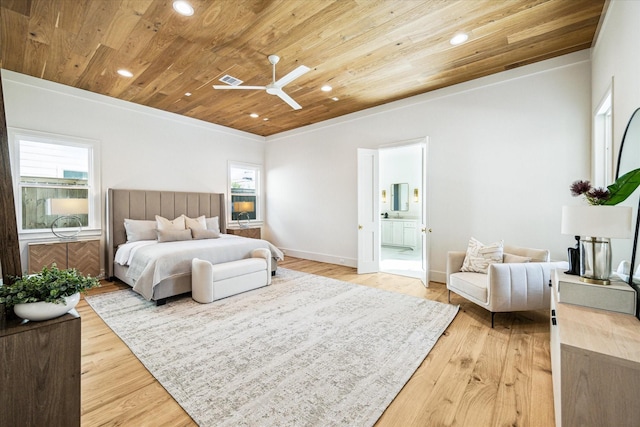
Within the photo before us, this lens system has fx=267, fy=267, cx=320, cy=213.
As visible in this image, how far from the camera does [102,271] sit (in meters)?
4.47

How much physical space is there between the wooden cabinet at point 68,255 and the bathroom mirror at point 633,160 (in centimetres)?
603

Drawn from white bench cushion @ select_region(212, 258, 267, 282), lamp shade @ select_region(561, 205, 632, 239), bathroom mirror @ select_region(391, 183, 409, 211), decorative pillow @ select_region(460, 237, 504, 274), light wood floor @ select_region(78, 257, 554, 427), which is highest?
bathroom mirror @ select_region(391, 183, 409, 211)

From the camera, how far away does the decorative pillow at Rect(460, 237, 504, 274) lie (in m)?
3.16

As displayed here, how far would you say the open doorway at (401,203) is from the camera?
23.6 feet

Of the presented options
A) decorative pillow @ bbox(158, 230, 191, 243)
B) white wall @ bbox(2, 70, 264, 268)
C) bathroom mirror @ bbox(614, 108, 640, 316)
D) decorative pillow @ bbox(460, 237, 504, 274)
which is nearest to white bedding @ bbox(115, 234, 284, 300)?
decorative pillow @ bbox(158, 230, 191, 243)

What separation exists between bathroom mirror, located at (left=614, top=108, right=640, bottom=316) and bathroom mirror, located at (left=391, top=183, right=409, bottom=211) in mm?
5451

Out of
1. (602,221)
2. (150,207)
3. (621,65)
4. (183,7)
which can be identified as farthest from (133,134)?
(621,65)

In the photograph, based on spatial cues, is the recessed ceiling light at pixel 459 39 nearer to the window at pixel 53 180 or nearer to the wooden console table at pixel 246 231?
the wooden console table at pixel 246 231

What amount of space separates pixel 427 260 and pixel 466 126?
2.11 metres

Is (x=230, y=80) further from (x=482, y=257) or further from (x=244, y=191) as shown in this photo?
(x=482, y=257)

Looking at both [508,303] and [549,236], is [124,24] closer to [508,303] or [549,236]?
[508,303]

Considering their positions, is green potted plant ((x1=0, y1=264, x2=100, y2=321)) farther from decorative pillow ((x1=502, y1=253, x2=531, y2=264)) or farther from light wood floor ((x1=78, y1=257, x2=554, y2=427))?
decorative pillow ((x1=502, y1=253, x2=531, y2=264))

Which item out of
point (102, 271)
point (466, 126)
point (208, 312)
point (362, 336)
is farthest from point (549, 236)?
point (102, 271)

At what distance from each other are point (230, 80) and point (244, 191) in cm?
322
